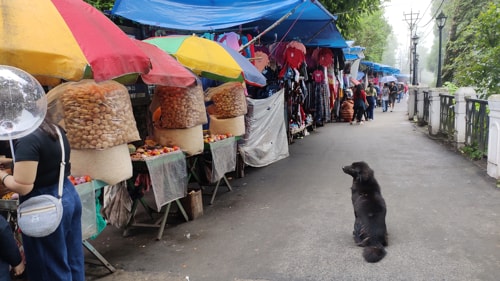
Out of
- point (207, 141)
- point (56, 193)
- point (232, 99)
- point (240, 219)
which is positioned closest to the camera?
point (56, 193)

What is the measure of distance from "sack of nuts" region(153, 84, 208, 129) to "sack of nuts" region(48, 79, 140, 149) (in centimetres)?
156

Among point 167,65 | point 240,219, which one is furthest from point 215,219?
point 167,65

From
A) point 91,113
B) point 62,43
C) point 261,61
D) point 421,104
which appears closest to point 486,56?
point 421,104

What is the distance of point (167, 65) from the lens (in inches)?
201

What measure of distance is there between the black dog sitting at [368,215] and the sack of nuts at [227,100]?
3090 millimetres

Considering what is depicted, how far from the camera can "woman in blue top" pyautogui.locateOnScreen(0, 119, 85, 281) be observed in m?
2.76

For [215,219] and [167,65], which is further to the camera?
[215,219]

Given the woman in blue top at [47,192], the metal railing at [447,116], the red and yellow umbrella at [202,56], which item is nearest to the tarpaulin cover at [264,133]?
the red and yellow umbrella at [202,56]

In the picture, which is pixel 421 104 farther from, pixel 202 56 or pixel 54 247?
pixel 54 247

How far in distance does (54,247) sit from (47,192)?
1.34 feet

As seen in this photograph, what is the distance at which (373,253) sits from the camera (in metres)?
4.32

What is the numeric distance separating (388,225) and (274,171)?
3776mm

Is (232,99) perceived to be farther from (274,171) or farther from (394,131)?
(394,131)

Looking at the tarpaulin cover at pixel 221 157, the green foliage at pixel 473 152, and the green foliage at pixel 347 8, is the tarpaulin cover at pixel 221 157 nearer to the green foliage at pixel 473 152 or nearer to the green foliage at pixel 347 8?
the green foliage at pixel 473 152
